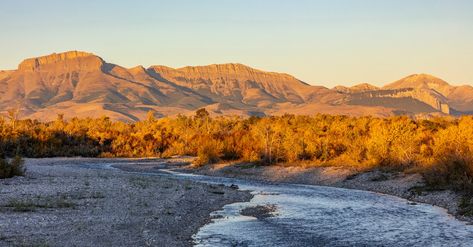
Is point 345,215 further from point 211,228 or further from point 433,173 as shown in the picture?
point 433,173

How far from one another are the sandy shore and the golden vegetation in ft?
43.8

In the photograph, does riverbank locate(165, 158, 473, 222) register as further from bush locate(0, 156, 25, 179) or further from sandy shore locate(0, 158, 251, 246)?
bush locate(0, 156, 25, 179)

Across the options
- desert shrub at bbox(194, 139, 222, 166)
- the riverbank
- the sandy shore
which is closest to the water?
the riverbank

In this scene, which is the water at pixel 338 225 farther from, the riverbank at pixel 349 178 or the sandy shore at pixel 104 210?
the sandy shore at pixel 104 210

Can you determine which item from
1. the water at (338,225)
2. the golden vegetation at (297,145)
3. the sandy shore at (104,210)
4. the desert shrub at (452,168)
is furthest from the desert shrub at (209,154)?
the desert shrub at (452,168)

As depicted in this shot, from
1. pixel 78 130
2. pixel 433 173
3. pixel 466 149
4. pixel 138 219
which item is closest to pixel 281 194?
pixel 433 173

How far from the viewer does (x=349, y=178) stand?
43.2 metres

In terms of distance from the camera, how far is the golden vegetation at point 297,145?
127 ft

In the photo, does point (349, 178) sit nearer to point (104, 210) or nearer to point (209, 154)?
point (209, 154)

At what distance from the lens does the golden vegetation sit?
38.6m

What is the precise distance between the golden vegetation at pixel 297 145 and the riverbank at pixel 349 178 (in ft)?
3.75

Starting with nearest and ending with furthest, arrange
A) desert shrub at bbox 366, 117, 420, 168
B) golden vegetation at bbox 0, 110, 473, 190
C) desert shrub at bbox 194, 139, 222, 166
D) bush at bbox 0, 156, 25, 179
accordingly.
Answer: bush at bbox 0, 156, 25, 179 → golden vegetation at bbox 0, 110, 473, 190 → desert shrub at bbox 366, 117, 420, 168 → desert shrub at bbox 194, 139, 222, 166

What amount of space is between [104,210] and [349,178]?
22.8 m

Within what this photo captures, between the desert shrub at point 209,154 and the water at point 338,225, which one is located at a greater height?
the desert shrub at point 209,154
